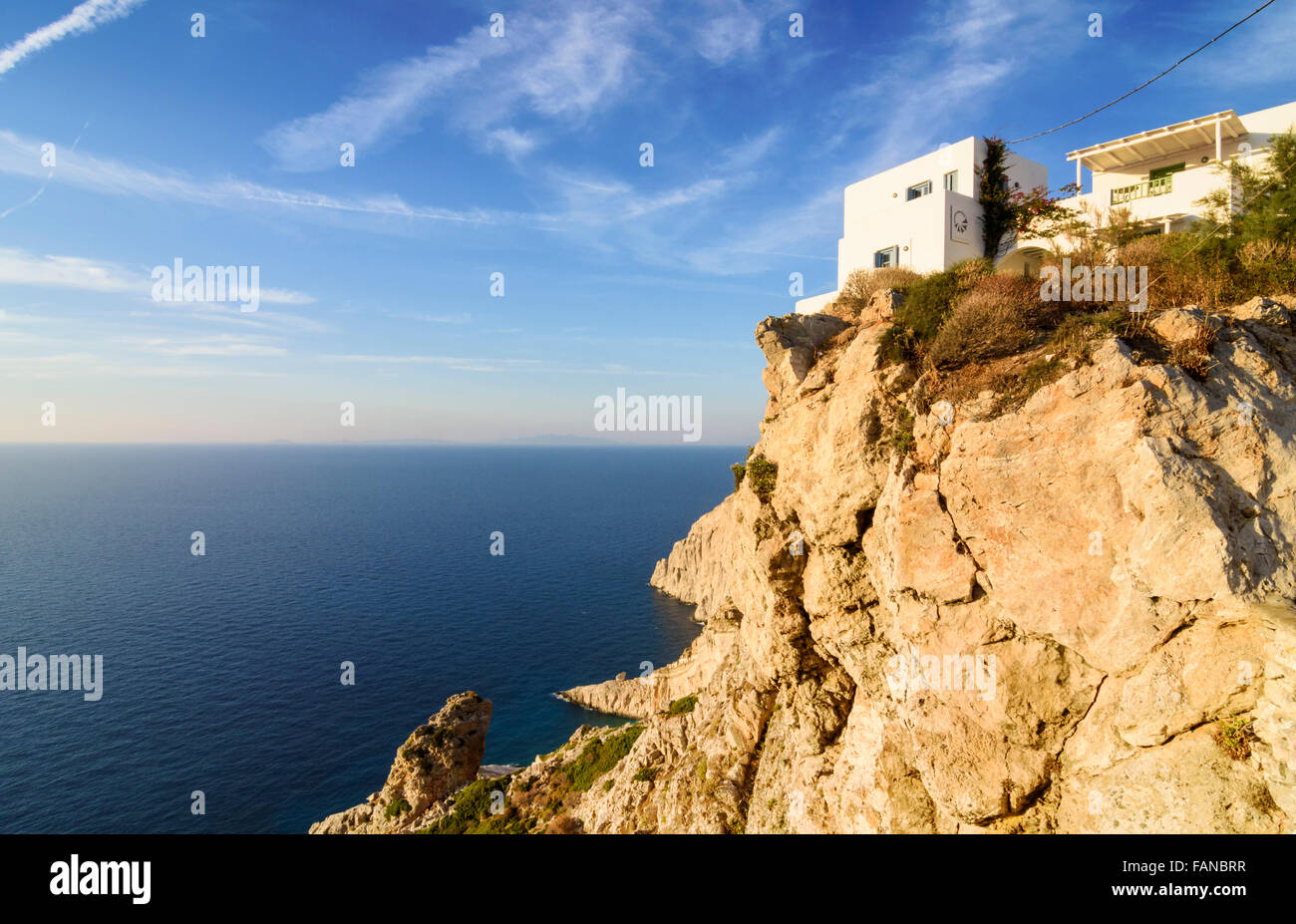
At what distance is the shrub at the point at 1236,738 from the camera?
357 inches

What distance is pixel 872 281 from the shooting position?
898 inches

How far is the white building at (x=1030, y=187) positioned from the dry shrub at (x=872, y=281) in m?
1.24

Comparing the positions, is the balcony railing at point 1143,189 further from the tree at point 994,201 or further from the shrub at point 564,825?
the shrub at point 564,825

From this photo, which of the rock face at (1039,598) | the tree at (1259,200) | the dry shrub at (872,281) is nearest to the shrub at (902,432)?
the rock face at (1039,598)

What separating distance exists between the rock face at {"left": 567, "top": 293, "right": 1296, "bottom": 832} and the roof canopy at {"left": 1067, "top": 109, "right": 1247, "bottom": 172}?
16.2m

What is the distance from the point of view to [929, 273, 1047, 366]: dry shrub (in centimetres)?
1465

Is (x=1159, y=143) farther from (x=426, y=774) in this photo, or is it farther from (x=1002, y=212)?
(x=426, y=774)

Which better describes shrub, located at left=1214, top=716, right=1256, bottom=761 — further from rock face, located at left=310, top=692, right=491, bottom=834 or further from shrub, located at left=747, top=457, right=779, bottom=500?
rock face, located at left=310, top=692, right=491, bottom=834

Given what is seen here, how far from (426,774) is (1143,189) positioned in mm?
44347

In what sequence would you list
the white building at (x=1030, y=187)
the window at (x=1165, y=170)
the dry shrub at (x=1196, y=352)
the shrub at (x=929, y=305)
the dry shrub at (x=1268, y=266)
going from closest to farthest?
the dry shrub at (x=1196, y=352), the dry shrub at (x=1268, y=266), the shrub at (x=929, y=305), the white building at (x=1030, y=187), the window at (x=1165, y=170)

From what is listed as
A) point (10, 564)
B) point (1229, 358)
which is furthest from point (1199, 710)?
point (10, 564)

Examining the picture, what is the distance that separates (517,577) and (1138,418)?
280ft
